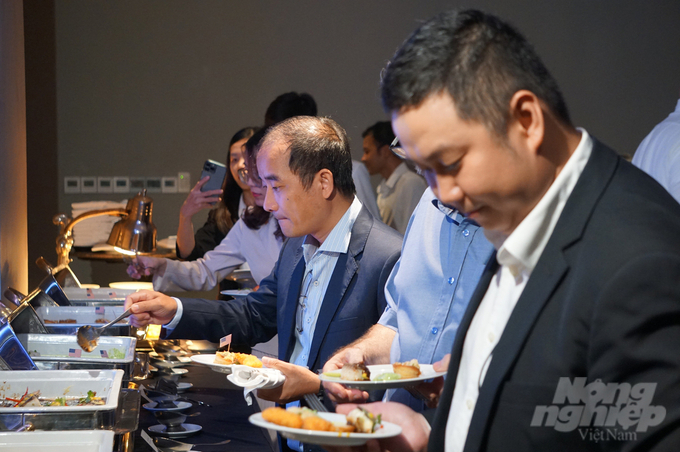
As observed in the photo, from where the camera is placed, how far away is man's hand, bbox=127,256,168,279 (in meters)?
2.97

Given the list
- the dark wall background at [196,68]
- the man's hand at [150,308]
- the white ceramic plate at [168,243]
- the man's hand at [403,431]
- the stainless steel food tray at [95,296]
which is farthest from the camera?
the dark wall background at [196,68]

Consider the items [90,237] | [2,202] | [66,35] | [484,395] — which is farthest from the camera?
[66,35]

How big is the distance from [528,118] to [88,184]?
5357 mm

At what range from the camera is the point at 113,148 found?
5.54 metres

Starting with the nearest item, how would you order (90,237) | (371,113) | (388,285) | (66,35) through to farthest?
(388,285)
(90,237)
(66,35)
(371,113)

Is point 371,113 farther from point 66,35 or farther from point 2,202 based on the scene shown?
point 2,202

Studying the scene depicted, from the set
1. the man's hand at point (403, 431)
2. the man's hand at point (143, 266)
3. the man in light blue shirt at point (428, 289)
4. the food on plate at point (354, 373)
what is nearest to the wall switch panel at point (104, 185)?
the man's hand at point (143, 266)

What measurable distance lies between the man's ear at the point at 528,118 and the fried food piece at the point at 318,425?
44cm

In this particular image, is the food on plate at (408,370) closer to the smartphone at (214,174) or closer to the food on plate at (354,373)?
the food on plate at (354,373)

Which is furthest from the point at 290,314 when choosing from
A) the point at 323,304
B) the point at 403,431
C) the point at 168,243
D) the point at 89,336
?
the point at 168,243

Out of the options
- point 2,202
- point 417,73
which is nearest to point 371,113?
point 2,202

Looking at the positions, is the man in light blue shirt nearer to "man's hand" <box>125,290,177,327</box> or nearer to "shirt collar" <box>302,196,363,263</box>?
"shirt collar" <box>302,196,363,263</box>

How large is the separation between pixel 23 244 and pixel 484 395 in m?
2.97

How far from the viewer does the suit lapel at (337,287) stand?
1695mm
